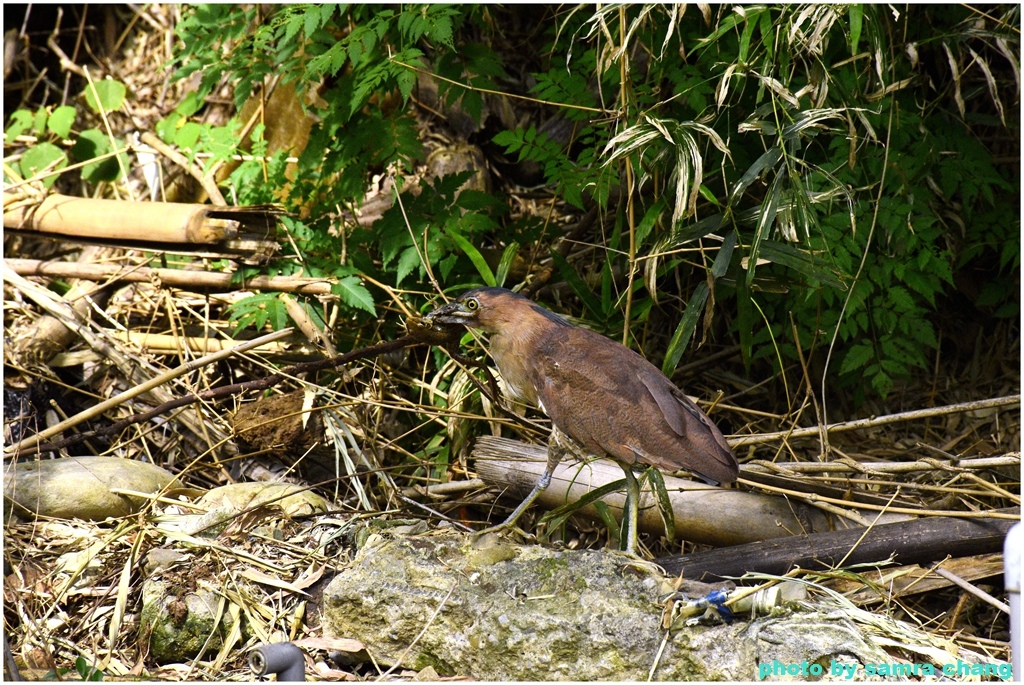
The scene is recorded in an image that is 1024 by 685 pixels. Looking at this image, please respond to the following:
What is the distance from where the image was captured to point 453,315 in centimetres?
332

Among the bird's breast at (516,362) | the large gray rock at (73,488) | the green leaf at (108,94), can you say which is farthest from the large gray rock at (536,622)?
the green leaf at (108,94)

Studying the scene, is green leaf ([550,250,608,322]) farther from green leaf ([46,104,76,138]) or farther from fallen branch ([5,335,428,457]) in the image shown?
green leaf ([46,104,76,138])

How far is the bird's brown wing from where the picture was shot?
10.1 feet

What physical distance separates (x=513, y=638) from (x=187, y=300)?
3.41 meters

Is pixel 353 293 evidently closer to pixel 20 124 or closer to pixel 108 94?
pixel 20 124

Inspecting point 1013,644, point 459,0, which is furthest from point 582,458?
point 459,0

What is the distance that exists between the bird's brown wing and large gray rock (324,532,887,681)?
1.21 ft

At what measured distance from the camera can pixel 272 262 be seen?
4.91 metres

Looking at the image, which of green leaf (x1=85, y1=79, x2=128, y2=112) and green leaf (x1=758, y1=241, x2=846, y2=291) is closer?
green leaf (x1=758, y1=241, x2=846, y2=291)

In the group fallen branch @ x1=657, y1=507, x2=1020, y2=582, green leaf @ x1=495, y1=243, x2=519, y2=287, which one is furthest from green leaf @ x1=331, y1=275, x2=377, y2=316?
fallen branch @ x1=657, y1=507, x2=1020, y2=582

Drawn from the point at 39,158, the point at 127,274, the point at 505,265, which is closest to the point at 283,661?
the point at 505,265

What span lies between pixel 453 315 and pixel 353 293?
3.92 feet

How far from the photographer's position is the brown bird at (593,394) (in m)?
3.08

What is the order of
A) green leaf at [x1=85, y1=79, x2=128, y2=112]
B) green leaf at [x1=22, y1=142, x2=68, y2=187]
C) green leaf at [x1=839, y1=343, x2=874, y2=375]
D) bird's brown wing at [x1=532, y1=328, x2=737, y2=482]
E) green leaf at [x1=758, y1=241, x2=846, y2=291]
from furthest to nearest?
green leaf at [x1=85, y1=79, x2=128, y2=112] < green leaf at [x1=22, y1=142, x2=68, y2=187] < green leaf at [x1=839, y1=343, x2=874, y2=375] < green leaf at [x1=758, y1=241, x2=846, y2=291] < bird's brown wing at [x1=532, y1=328, x2=737, y2=482]
